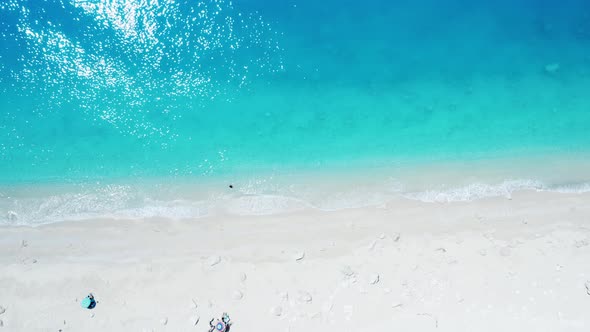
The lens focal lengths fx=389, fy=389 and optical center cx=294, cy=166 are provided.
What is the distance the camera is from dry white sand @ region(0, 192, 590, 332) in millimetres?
6215

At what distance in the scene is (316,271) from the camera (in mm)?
6445

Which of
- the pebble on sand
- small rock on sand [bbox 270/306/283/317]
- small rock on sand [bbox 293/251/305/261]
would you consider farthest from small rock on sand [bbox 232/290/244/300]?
small rock on sand [bbox 293/251/305/261]

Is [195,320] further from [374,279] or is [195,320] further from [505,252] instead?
[505,252]

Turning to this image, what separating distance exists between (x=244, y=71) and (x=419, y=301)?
509cm

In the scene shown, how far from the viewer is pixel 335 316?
20.5 feet

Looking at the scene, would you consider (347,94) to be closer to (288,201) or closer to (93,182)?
(288,201)

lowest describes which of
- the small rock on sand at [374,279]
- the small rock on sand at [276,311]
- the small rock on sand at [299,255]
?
the small rock on sand at [276,311]

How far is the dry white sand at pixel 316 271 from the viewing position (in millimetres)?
6215

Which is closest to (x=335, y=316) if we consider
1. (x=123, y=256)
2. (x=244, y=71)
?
(x=123, y=256)

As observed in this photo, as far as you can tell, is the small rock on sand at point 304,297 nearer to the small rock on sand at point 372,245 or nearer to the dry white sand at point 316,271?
the dry white sand at point 316,271

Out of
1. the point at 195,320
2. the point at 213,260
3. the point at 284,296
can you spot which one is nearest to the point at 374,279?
the point at 284,296

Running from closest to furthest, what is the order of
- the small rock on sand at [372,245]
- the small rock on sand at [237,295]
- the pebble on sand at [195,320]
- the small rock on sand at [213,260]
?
the pebble on sand at [195,320], the small rock on sand at [237,295], the small rock on sand at [213,260], the small rock on sand at [372,245]

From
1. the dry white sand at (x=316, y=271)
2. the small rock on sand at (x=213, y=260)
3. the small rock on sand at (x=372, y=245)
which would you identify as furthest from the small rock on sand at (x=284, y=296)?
the small rock on sand at (x=372, y=245)

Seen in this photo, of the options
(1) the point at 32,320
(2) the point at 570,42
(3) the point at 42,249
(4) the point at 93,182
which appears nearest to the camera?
(1) the point at 32,320
